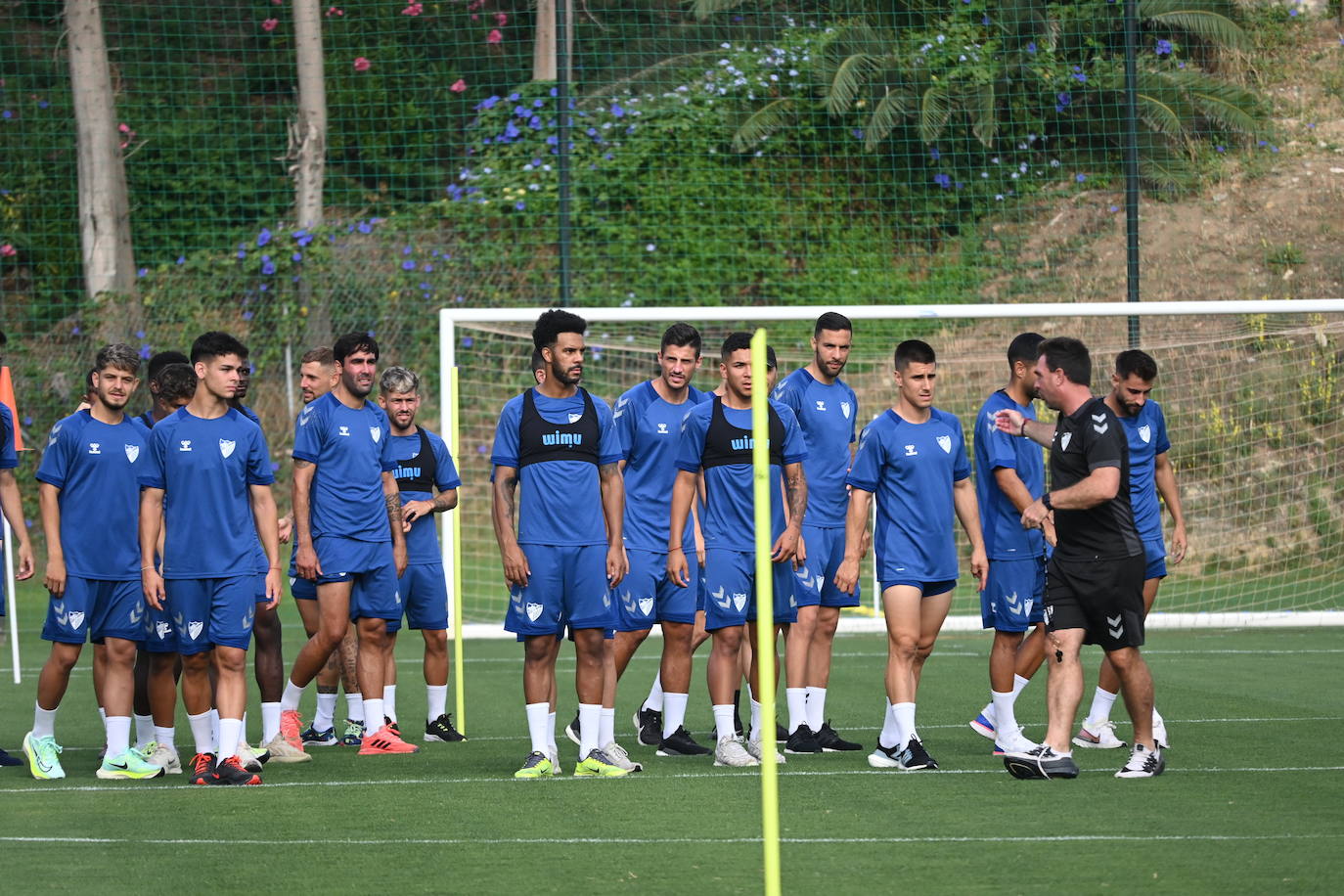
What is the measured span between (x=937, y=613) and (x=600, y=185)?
422 inches

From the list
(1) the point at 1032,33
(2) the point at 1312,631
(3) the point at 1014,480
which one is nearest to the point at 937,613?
(3) the point at 1014,480

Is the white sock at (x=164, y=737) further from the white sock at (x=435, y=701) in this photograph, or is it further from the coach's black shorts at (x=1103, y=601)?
the coach's black shorts at (x=1103, y=601)

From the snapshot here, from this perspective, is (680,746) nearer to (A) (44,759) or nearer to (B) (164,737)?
(B) (164,737)

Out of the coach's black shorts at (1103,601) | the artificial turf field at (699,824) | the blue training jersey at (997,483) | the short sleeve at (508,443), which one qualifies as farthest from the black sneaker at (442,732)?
the coach's black shorts at (1103,601)

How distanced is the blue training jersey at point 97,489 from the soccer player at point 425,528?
161cm

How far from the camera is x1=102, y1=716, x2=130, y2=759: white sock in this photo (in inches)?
312

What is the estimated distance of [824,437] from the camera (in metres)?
8.98

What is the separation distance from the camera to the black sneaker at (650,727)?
9.30 metres

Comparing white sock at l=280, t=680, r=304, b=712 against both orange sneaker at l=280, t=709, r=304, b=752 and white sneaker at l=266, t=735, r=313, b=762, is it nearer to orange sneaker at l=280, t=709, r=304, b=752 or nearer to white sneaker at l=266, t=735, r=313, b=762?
orange sneaker at l=280, t=709, r=304, b=752

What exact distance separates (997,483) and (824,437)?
3.18ft

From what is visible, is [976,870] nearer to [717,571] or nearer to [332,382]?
[717,571]

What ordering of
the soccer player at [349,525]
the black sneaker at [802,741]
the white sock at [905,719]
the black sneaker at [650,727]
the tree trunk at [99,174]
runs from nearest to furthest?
the white sock at [905,719] → the black sneaker at [802,741] → the soccer player at [349,525] → the black sneaker at [650,727] → the tree trunk at [99,174]

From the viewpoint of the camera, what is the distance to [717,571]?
27.2 ft

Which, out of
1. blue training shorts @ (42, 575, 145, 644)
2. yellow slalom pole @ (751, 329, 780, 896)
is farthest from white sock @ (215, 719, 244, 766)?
yellow slalom pole @ (751, 329, 780, 896)
